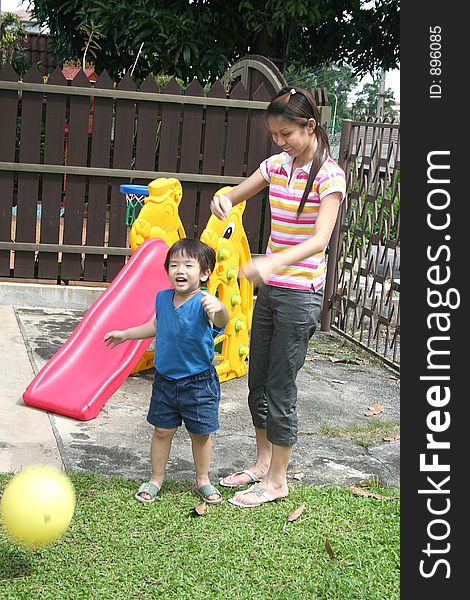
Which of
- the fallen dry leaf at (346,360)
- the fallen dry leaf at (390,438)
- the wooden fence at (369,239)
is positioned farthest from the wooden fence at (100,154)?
the fallen dry leaf at (390,438)

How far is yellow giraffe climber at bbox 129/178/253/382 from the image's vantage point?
6.14m

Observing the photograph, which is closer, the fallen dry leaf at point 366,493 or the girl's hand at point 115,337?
the girl's hand at point 115,337

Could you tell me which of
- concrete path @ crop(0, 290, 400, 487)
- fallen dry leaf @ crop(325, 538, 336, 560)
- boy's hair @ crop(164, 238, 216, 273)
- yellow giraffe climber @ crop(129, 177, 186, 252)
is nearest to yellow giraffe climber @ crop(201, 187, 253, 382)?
A: concrete path @ crop(0, 290, 400, 487)

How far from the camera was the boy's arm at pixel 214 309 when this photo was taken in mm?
3969

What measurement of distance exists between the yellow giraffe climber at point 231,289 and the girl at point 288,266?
163cm

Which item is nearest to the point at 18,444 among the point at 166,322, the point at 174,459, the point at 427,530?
the point at 174,459

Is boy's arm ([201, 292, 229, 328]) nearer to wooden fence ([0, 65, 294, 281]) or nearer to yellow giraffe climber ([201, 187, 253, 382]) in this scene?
yellow giraffe climber ([201, 187, 253, 382])

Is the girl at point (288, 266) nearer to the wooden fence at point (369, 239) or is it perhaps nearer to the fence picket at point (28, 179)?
the wooden fence at point (369, 239)

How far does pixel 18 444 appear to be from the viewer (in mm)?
4680

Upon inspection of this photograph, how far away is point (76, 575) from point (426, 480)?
1743mm

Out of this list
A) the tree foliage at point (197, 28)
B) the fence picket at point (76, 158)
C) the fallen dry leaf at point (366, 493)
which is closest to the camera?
the fallen dry leaf at point (366, 493)

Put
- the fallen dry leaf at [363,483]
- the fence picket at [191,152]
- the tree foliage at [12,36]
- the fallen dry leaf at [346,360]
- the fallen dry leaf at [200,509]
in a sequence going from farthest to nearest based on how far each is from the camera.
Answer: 1. the tree foliage at [12,36]
2. the fence picket at [191,152]
3. the fallen dry leaf at [346,360]
4. the fallen dry leaf at [363,483]
5. the fallen dry leaf at [200,509]

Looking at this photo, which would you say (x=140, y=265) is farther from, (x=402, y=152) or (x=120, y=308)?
(x=402, y=152)

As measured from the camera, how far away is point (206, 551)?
12.0ft
